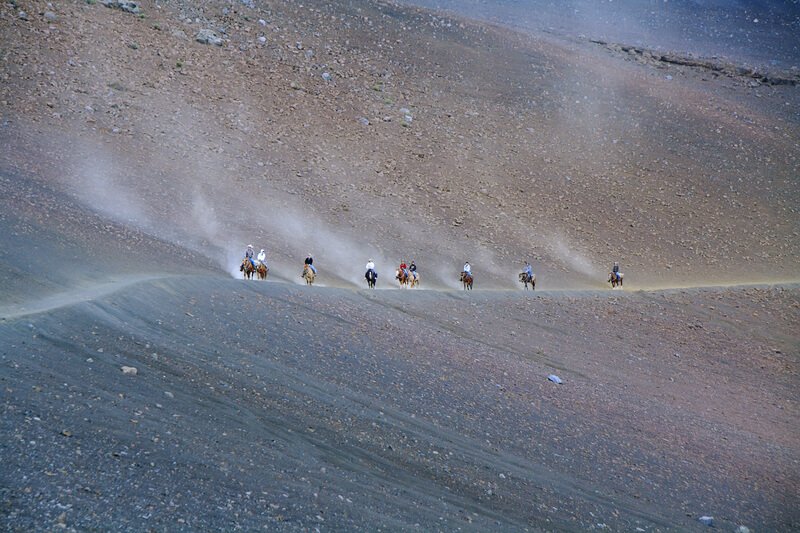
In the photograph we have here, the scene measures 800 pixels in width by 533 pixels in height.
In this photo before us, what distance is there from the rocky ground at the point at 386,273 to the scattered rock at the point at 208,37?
2.59ft

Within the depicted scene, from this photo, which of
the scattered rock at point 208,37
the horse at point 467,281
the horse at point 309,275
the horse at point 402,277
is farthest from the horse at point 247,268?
the scattered rock at point 208,37

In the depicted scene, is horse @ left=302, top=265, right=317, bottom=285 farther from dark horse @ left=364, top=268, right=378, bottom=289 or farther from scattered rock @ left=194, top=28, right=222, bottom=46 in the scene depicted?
scattered rock @ left=194, top=28, right=222, bottom=46

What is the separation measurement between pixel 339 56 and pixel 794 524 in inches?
1826

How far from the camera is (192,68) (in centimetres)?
5269

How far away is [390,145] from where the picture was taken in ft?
170

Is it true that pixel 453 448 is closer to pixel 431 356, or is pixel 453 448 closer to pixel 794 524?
pixel 431 356

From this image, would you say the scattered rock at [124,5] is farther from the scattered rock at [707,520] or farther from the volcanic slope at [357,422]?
the scattered rock at [707,520]

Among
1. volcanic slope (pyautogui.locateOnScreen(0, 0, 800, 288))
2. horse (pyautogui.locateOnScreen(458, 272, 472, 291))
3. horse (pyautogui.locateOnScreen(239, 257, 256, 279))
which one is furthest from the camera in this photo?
volcanic slope (pyautogui.locateOnScreen(0, 0, 800, 288))

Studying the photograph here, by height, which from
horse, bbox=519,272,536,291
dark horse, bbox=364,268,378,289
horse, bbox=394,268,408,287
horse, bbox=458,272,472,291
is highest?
horse, bbox=519,272,536,291

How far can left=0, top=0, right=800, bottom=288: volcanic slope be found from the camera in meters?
40.7

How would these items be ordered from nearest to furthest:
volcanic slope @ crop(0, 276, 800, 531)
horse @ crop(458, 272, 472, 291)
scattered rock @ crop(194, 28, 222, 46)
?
volcanic slope @ crop(0, 276, 800, 531), horse @ crop(458, 272, 472, 291), scattered rock @ crop(194, 28, 222, 46)

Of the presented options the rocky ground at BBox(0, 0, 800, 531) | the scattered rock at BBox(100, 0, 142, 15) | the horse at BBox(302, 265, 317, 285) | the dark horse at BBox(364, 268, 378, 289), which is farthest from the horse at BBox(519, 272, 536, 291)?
the scattered rock at BBox(100, 0, 142, 15)

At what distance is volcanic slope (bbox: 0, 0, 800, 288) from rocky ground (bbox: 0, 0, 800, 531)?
22 centimetres

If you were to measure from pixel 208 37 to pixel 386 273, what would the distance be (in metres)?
25.4
